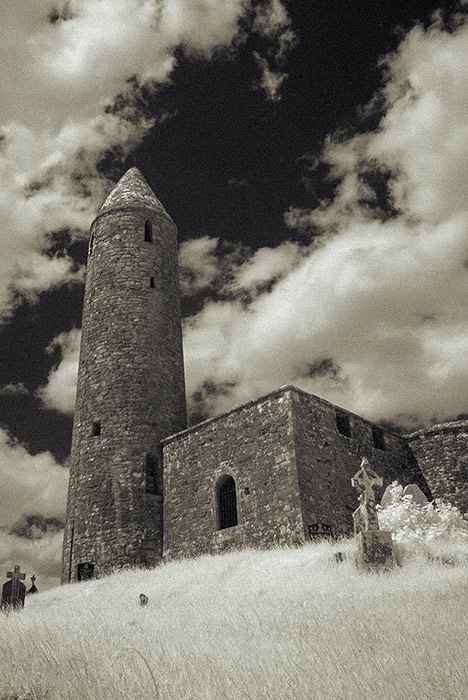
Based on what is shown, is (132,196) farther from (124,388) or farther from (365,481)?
(365,481)

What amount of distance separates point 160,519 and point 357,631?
1379 centimetres

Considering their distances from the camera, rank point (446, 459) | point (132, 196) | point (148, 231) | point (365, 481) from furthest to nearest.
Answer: point (132, 196) < point (148, 231) < point (446, 459) < point (365, 481)

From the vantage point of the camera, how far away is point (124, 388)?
21281 millimetres

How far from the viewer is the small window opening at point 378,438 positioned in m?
20.2

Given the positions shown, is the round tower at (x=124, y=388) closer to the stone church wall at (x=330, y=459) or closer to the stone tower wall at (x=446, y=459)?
the stone church wall at (x=330, y=459)

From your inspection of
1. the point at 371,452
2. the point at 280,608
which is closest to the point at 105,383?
the point at 371,452

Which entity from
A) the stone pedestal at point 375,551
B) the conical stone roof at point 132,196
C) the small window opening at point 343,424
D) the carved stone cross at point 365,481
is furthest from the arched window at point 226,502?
the conical stone roof at point 132,196

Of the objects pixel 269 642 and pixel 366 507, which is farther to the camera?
pixel 366 507

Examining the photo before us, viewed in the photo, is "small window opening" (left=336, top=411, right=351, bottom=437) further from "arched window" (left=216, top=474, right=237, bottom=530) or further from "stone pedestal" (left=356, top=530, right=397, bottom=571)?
"stone pedestal" (left=356, top=530, right=397, bottom=571)

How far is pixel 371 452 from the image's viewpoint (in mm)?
19453

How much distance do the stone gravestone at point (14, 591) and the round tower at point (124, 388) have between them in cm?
435

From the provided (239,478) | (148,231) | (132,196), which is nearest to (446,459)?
(239,478)

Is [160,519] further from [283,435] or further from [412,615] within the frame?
[412,615]

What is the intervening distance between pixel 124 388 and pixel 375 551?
488 inches
